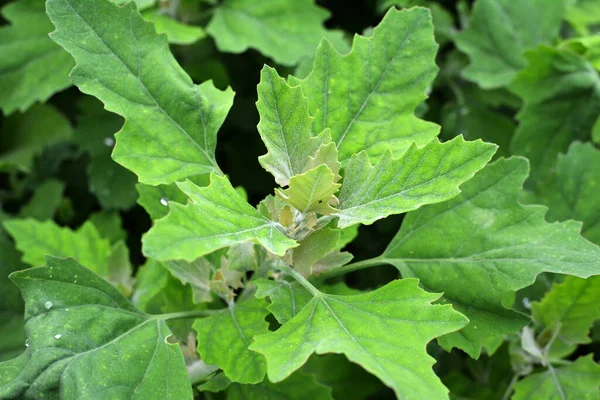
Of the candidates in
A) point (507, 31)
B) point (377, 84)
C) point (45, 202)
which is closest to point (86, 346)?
point (377, 84)

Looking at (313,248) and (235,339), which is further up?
(313,248)

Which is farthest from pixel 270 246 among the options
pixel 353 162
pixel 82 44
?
pixel 82 44

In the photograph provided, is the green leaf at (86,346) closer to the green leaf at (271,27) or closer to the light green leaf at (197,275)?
the light green leaf at (197,275)

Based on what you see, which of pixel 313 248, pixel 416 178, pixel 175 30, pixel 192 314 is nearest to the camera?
pixel 416 178

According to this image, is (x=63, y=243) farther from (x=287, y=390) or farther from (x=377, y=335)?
(x=377, y=335)

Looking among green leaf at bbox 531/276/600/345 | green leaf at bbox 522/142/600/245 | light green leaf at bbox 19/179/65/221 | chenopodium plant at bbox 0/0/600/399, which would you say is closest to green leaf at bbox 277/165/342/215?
chenopodium plant at bbox 0/0/600/399

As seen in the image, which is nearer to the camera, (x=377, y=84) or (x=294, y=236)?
(x=294, y=236)

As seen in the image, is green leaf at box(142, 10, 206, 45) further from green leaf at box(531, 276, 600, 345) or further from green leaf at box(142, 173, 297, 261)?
green leaf at box(531, 276, 600, 345)
